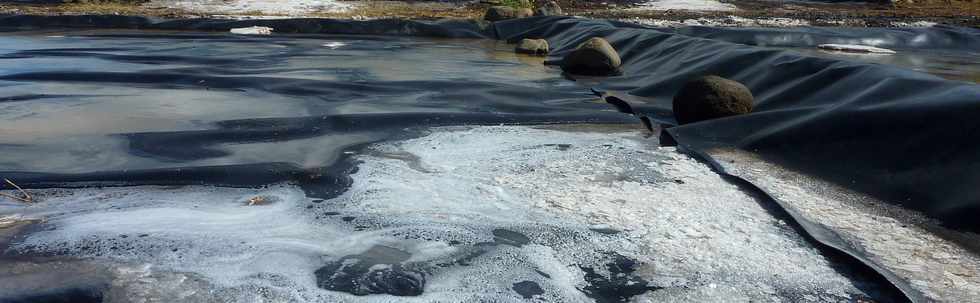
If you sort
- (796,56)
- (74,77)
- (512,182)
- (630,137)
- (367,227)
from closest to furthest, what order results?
1. (367,227)
2. (512,182)
3. (630,137)
4. (796,56)
5. (74,77)

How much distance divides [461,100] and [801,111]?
6.06ft

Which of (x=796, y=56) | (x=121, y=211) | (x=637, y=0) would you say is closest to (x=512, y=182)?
(x=121, y=211)

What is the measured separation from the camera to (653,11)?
1257cm

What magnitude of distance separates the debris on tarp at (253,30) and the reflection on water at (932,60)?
18.6 ft

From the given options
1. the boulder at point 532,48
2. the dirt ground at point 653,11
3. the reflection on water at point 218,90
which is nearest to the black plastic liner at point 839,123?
the reflection on water at point 218,90

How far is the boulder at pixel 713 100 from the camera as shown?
3.40 metres

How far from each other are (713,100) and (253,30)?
6110 mm

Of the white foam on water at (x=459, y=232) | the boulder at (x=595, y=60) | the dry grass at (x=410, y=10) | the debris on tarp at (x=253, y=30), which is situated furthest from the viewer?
the dry grass at (x=410, y=10)

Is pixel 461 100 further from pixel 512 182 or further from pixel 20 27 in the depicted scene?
pixel 20 27

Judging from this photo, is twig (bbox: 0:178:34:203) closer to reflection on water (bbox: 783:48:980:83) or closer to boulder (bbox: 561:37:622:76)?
boulder (bbox: 561:37:622:76)

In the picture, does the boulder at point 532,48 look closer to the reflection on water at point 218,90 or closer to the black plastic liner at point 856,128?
the reflection on water at point 218,90

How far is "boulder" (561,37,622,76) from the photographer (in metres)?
5.31

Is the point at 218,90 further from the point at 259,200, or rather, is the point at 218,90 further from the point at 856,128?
the point at 856,128

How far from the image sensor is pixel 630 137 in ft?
10.9
